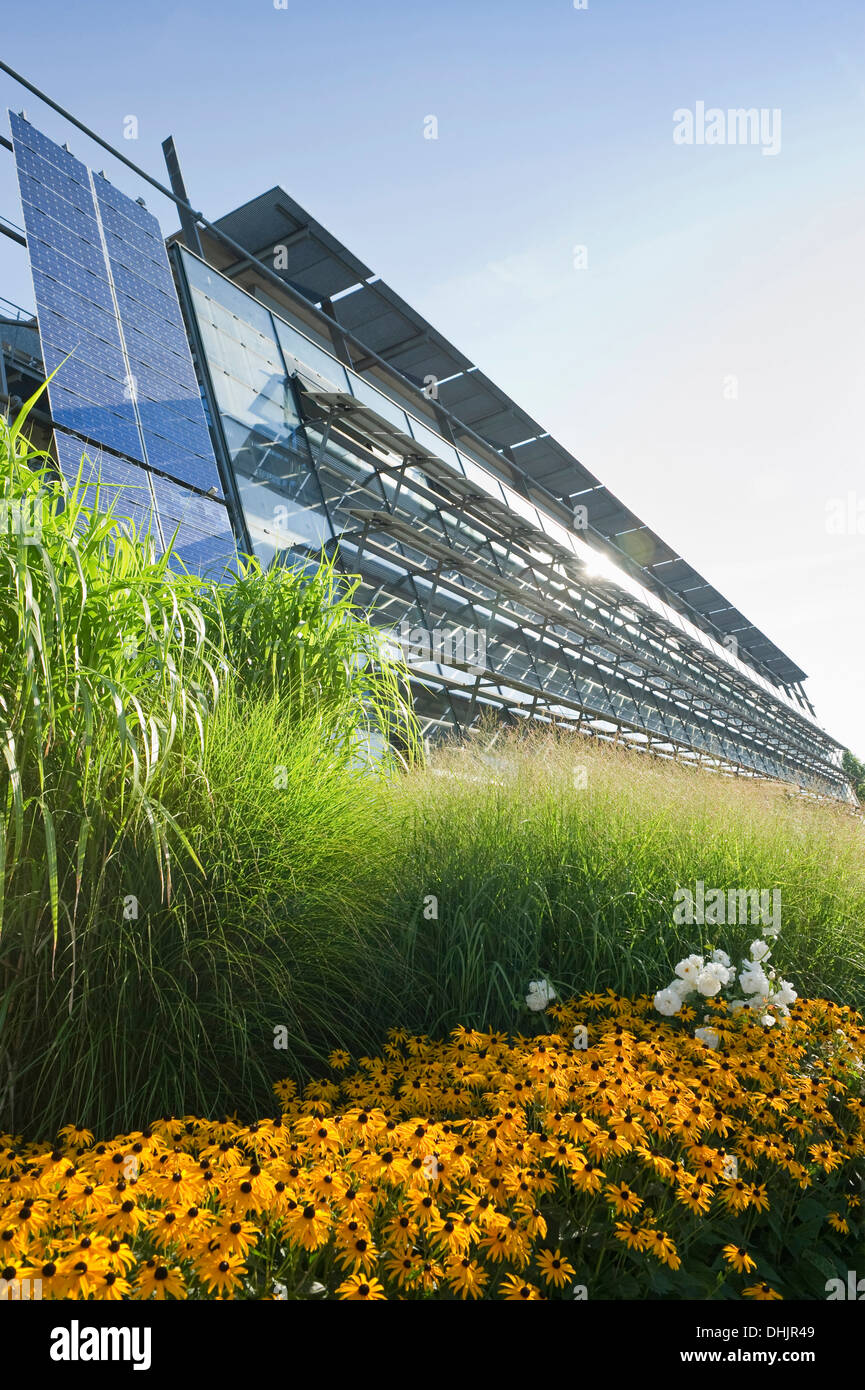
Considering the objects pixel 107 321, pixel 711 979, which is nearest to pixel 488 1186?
pixel 711 979

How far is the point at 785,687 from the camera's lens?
46.8 m

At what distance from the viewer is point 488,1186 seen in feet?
5.45

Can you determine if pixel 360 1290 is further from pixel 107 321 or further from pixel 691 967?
pixel 107 321

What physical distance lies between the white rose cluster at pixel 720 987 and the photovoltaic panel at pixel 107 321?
19.3 feet

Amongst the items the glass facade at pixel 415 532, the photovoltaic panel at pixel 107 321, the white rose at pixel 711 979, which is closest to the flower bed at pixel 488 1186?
→ the white rose at pixel 711 979

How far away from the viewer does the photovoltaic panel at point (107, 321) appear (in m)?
6.46

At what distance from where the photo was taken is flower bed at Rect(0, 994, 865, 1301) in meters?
1.46

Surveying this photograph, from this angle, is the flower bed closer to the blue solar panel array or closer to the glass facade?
the glass facade

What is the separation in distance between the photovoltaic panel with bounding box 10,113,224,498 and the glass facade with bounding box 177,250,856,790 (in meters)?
0.67

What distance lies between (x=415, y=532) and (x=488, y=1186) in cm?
906

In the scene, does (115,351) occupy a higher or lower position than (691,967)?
higher

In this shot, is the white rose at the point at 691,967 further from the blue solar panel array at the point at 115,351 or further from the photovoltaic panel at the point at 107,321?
the photovoltaic panel at the point at 107,321
